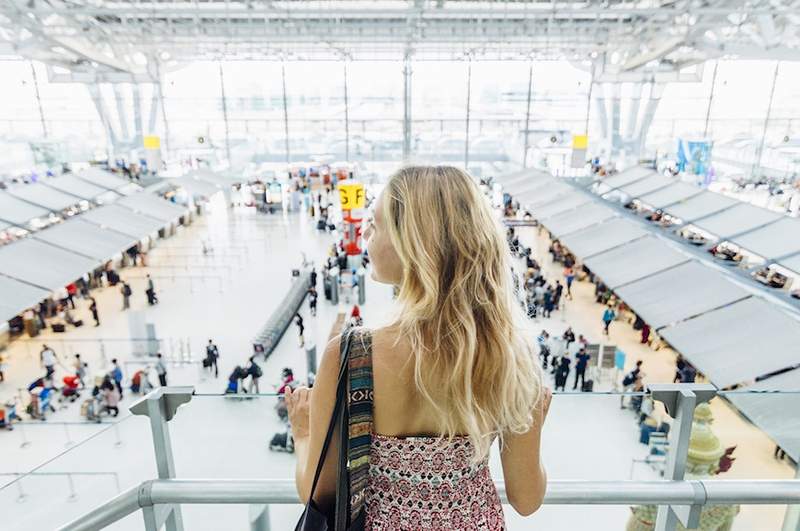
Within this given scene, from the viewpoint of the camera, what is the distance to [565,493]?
5.18ft

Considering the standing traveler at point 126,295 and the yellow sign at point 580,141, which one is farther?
the yellow sign at point 580,141

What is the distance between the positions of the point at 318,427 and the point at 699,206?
15239 mm

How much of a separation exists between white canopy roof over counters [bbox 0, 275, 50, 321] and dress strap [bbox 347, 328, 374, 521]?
956 cm

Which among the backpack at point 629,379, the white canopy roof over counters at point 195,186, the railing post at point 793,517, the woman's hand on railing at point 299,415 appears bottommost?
the backpack at point 629,379

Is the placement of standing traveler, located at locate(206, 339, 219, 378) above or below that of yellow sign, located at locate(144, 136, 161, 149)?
below

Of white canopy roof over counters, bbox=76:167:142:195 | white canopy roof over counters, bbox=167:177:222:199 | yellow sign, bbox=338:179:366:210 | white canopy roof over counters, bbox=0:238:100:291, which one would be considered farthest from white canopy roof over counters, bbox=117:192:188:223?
yellow sign, bbox=338:179:366:210

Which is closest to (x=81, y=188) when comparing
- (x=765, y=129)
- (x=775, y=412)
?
(x=775, y=412)

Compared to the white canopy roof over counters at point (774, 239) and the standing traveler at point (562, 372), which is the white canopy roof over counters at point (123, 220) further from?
the white canopy roof over counters at point (774, 239)

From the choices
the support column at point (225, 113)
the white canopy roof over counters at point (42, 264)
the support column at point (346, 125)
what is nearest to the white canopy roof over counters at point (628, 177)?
the support column at point (346, 125)

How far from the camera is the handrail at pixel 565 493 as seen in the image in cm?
157

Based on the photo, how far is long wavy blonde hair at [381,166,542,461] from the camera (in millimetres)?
1098

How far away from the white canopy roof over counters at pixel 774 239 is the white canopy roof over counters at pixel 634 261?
5.56 ft

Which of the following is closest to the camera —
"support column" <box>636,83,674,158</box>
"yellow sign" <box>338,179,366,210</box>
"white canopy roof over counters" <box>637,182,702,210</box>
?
"white canopy roof over counters" <box>637,182,702,210</box>

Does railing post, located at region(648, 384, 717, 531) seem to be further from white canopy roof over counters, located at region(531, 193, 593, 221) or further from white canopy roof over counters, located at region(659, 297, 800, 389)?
white canopy roof over counters, located at region(531, 193, 593, 221)
